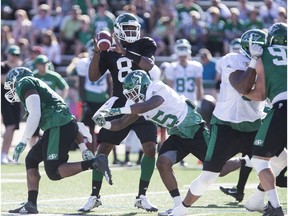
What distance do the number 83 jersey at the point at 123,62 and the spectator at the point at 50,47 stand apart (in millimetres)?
9382

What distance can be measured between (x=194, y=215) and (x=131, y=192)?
7.55 feet

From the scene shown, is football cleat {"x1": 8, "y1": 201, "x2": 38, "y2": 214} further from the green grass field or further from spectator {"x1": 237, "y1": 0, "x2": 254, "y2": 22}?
spectator {"x1": 237, "y1": 0, "x2": 254, "y2": 22}

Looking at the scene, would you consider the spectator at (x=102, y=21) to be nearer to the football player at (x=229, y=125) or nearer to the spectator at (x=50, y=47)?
the spectator at (x=50, y=47)

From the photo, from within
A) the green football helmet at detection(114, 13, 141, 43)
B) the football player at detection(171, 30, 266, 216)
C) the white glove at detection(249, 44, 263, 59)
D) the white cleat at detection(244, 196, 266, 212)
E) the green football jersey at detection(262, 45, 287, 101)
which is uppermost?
the green football helmet at detection(114, 13, 141, 43)

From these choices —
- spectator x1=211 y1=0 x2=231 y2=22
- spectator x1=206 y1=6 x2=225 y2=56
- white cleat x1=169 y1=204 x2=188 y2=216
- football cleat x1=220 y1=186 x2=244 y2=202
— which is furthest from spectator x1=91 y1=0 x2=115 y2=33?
white cleat x1=169 y1=204 x2=188 y2=216

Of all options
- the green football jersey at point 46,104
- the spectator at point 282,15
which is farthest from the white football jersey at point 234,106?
the spectator at point 282,15

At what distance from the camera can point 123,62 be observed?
32.2 ft

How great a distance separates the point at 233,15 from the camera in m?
19.1

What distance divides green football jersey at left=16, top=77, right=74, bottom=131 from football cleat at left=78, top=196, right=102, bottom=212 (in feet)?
2.76

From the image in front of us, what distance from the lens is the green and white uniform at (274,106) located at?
8.06 metres

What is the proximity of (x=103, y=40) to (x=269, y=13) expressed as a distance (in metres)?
10.6

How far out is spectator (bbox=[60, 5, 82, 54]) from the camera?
20312 millimetres

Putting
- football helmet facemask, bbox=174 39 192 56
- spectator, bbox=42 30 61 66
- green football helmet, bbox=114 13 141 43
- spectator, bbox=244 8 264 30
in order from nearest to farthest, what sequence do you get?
green football helmet, bbox=114 13 141 43 < football helmet facemask, bbox=174 39 192 56 < spectator, bbox=244 8 264 30 < spectator, bbox=42 30 61 66

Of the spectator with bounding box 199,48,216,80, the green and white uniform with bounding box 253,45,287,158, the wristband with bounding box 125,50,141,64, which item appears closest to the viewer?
the green and white uniform with bounding box 253,45,287,158
